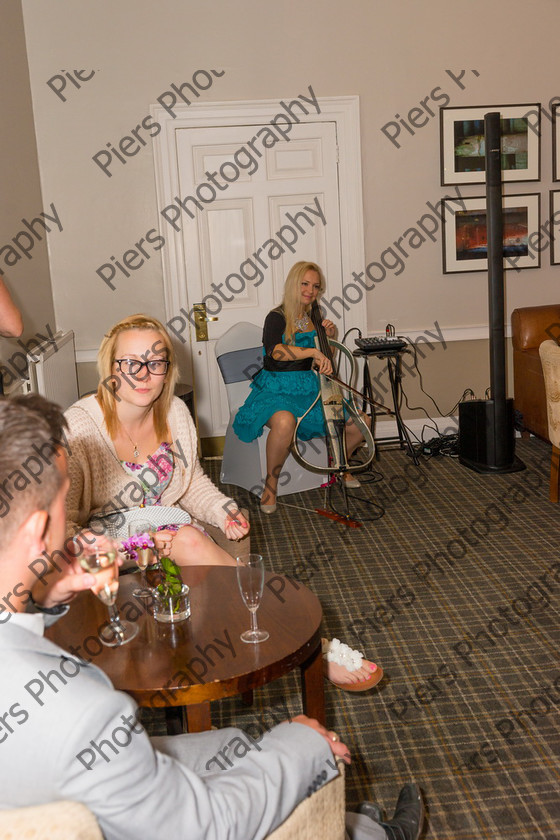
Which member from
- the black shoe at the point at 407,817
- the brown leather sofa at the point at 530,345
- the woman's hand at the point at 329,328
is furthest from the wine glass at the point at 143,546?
the brown leather sofa at the point at 530,345

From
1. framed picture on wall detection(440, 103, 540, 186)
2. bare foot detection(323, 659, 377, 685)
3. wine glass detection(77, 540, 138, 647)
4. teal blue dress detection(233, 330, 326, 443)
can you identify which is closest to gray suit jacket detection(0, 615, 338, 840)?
wine glass detection(77, 540, 138, 647)

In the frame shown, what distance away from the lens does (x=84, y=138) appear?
17.4 feet

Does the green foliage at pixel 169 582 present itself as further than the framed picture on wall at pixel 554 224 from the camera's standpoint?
No

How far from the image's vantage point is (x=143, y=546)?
2.04m

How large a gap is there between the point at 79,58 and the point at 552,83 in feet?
10.4

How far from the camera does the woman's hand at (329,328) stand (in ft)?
16.6

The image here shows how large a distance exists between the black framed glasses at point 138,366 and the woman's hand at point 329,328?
2.52 meters

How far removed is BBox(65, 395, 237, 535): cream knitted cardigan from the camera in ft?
8.41

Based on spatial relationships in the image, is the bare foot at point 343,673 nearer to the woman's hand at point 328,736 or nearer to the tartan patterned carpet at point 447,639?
the tartan patterned carpet at point 447,639

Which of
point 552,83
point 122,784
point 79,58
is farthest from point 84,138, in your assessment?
point 122,784

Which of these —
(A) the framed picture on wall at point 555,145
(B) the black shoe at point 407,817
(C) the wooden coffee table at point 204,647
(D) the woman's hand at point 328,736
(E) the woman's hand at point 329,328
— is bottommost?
(B) the black shoe at point 407,817

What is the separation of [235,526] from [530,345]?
3528mm

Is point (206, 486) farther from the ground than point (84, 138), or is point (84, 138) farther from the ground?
point (84, 138)

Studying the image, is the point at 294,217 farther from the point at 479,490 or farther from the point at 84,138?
the point at 479,490
